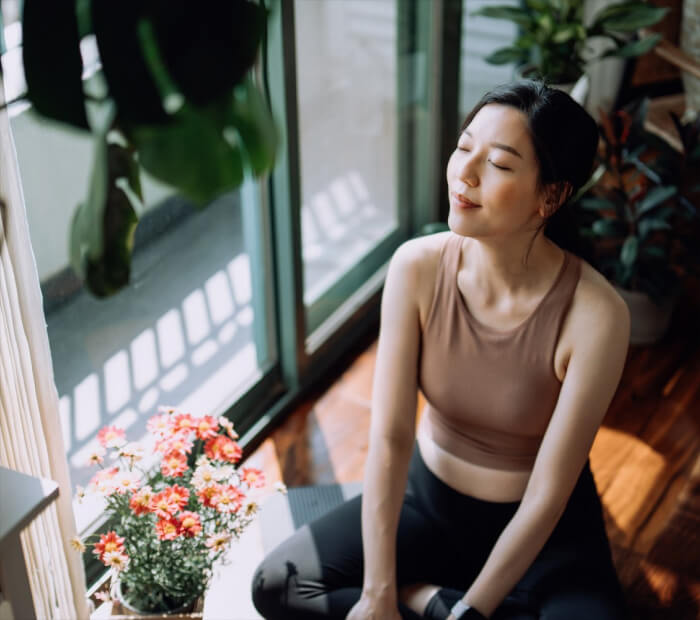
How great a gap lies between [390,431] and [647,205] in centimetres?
130

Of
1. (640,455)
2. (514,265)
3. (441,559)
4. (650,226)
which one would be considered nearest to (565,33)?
(650,226)

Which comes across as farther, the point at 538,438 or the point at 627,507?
the point at 627,507

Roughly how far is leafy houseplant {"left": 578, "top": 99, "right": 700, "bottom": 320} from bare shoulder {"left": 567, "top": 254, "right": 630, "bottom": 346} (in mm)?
1146

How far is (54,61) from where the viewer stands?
2.24ft

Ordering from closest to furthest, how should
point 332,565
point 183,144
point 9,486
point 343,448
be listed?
point 183,144, point 9,486, point 332,565, point 343,448

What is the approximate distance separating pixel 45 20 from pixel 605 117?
218cm

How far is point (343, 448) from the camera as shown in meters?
2.45

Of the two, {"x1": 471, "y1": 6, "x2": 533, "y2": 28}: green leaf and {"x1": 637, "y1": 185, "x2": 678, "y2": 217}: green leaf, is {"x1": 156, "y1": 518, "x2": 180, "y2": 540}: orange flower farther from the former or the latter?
{"x1": 471, "y1": 6, "x2": 533, "y2": 28}: green leaf

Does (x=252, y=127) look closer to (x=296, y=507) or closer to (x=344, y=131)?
(x=296, y=507)

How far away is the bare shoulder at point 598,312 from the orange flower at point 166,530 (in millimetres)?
716

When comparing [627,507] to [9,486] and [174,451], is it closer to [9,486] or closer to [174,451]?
[174,451]

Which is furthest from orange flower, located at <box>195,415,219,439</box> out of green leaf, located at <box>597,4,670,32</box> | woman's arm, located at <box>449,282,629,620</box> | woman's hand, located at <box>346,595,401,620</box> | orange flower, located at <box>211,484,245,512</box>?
green leaf, located at <box>597,4,670,32</box>

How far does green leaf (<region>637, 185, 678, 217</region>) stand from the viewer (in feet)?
8.39

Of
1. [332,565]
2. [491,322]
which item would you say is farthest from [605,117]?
[332,565]
